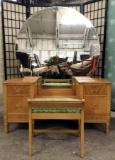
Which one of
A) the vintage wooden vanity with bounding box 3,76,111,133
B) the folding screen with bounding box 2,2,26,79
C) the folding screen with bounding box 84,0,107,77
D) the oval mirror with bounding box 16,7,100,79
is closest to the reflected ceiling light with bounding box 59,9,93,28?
the oval mirror with bounding box 16,7,100,79

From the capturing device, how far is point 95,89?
202cm

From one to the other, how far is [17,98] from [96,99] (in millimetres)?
950

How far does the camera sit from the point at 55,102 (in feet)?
5.07

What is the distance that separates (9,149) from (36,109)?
529 mm

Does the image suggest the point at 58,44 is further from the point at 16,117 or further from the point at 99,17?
the point at 16,117

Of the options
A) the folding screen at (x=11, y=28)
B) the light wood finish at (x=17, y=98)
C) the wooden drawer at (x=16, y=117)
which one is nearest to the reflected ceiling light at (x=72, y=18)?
the folding screen at (x=11, y=28)

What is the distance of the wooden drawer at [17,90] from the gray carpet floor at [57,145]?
0.50 m

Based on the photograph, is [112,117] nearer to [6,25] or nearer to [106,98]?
[106,98]

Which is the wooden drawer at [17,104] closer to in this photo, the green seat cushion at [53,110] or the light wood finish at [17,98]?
the light wood finish at [17,98]

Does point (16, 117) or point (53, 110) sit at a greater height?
point (53, 110)

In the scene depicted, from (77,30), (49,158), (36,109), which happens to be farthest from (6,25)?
(49,158)

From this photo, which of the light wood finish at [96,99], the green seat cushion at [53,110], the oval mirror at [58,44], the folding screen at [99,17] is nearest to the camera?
the green seat cushion at [53,110]

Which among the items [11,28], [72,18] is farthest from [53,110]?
[11,28]

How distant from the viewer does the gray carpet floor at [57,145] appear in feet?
5.20
